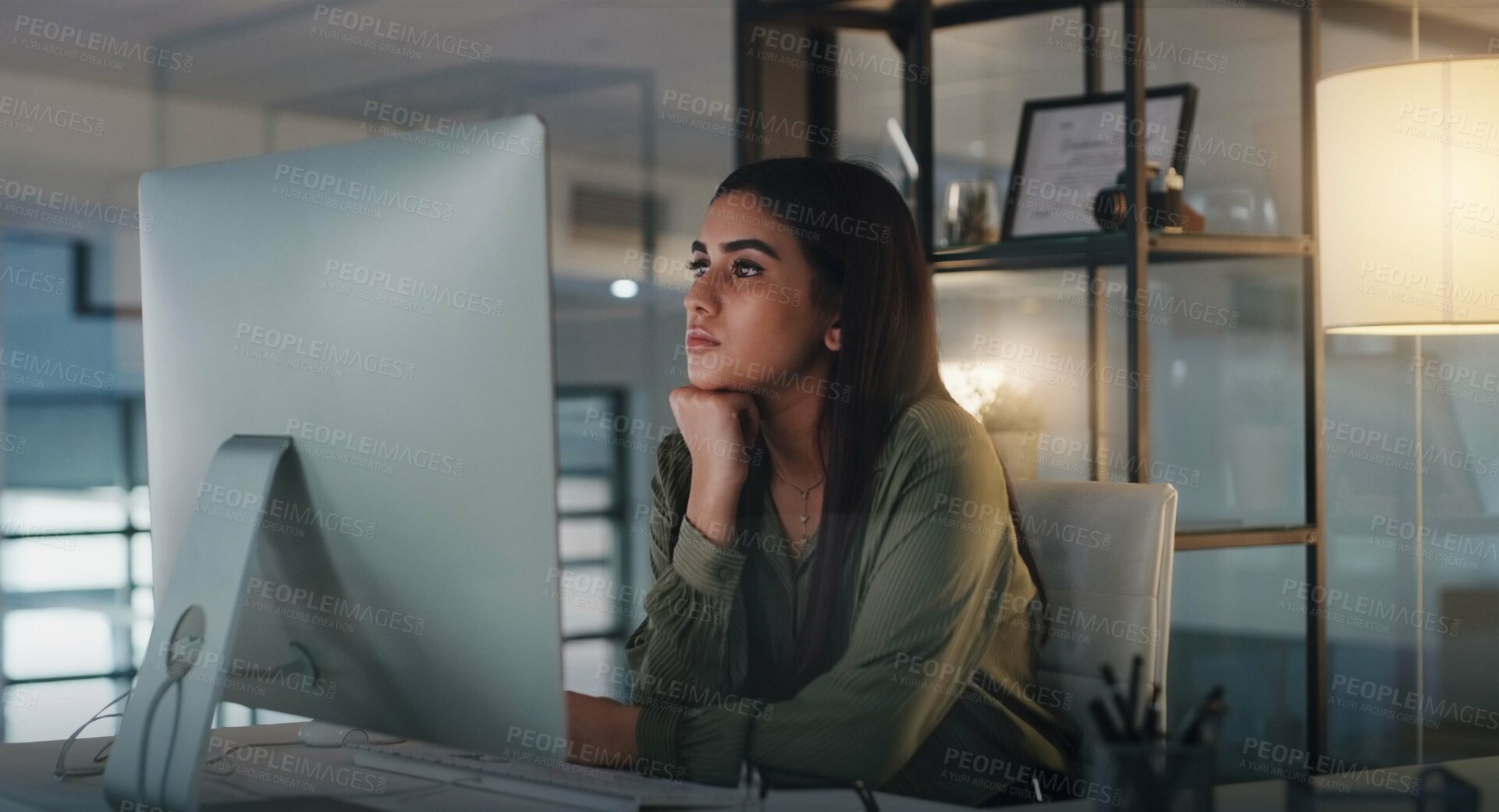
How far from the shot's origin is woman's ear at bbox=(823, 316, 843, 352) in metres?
1.84

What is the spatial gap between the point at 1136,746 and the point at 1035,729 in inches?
31.6

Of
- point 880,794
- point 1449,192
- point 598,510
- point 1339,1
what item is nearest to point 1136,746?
point 880,794

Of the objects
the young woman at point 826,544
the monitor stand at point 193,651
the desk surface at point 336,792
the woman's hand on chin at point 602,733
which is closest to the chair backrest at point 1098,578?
the young woman at point 826,544

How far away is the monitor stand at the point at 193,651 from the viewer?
109cm

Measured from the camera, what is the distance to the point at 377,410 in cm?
105

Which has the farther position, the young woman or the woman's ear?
the woman's ear

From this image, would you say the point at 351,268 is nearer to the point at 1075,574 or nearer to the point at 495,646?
the point at 495,646

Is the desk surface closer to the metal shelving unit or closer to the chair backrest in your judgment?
the chair backrest

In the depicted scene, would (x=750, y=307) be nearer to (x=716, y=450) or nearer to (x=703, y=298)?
(x=703, y=298)

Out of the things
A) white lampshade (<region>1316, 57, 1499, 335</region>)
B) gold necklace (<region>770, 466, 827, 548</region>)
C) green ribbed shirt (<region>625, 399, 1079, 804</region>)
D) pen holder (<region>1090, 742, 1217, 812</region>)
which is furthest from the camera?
white lampshade (<region>1316, 57, 1499, 335</region>)

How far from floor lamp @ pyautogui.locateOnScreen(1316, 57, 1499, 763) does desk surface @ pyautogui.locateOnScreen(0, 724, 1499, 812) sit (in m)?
0.98

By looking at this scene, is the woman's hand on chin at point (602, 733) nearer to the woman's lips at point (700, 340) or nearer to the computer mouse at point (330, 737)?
the computer mouse at point (330, 737)

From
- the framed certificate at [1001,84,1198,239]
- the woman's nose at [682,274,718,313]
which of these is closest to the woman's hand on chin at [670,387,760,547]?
the woman's nose at [682,274,718,313]

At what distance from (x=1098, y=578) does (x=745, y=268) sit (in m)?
0.59
